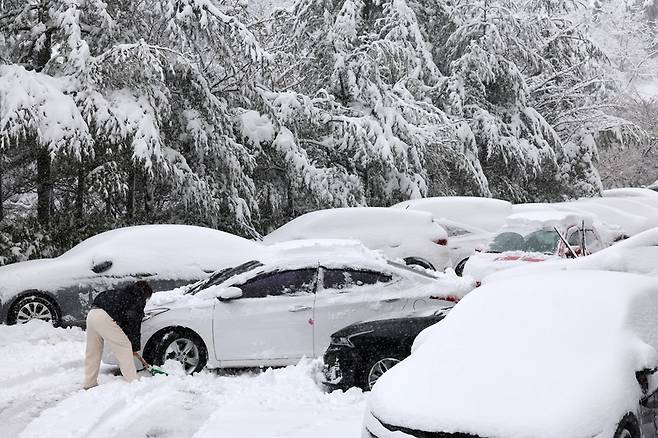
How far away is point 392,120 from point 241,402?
1328 centimetres

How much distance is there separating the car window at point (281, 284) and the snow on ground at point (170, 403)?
0.91m

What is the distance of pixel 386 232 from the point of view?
1364 cm

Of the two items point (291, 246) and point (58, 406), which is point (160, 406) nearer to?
point (58, 406)

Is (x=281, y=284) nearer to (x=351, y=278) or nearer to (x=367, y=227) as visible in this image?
(x=351, y=278)

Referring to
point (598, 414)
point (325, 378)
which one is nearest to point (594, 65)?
point (325, 378)

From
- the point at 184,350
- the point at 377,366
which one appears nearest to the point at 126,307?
the point at 184,350

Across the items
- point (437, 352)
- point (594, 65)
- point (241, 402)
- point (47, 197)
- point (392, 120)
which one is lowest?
point (241, 402)

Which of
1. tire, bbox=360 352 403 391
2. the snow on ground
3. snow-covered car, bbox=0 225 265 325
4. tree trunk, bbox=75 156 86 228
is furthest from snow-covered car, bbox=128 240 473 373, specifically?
tree trunk, bbox=75 156 86 228

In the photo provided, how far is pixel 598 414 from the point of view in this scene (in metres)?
4.00

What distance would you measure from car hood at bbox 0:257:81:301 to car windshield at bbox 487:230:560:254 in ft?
22.2

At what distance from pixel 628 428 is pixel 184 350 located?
520 cm

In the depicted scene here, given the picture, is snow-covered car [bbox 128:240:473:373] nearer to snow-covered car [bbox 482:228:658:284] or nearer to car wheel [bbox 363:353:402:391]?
car wheel [bbox 363:353:402:391]

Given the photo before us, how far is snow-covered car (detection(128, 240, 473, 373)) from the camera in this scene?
8.09m

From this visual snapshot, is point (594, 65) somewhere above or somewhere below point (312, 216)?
Result: above
